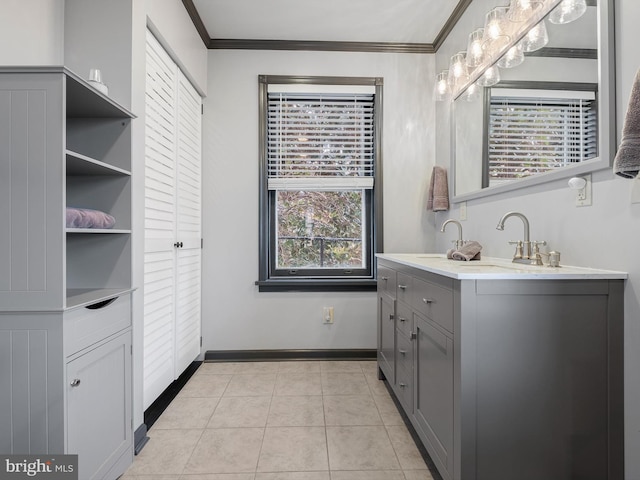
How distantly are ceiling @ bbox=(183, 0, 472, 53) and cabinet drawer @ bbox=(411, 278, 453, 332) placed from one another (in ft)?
6.57

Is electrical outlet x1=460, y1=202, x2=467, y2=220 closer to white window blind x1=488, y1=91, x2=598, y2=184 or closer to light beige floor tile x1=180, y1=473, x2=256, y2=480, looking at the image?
white window blind x1=488, y1=91, x2=598, y2=184

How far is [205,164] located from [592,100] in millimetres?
2495

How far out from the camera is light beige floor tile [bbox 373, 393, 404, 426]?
1946 millimetres

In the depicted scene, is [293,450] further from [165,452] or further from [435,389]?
[435,389]

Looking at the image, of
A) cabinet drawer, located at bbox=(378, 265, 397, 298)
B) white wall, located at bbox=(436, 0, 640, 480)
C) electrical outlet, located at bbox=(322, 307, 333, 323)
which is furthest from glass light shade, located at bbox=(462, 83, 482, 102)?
electrical outlet, located at bbox=(322, 307, 333, 323)

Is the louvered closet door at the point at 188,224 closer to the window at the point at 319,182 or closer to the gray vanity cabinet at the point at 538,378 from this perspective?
the window at the point at 319,182

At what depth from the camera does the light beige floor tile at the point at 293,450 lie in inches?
61.8

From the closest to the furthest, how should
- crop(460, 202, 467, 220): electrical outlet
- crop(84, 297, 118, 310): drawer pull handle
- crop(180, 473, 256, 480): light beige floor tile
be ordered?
crop(84, 297, 118, 310): drawer pull handle, crop(180, 473, 256, 480): light beige floor tile, crop(460, 202, 467, 220): electrical outlet

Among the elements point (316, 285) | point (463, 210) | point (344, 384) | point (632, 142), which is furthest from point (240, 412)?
point (632, 142)

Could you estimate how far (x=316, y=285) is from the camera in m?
2.87

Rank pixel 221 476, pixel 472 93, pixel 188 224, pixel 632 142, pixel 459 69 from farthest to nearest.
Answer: pixel 188 224
pixel 459 69
pixel 472 93
pixel 221 476
pixel 632 142

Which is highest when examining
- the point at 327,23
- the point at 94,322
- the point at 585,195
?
the point at 327,23

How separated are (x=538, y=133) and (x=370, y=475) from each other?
5.67 feet

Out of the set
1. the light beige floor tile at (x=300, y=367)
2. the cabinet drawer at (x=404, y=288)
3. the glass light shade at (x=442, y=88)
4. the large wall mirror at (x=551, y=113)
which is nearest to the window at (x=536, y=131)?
the large wall mirror at (x=551, y=113)
